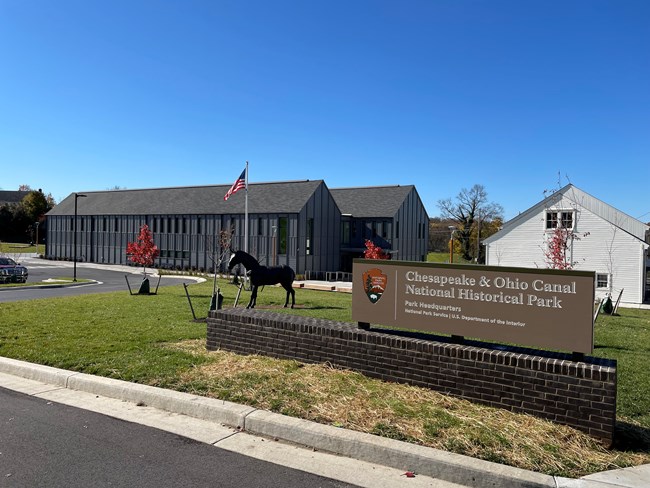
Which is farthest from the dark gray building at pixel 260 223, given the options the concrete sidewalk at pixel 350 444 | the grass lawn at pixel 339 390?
the concrete sidewalk at pixel 350 444

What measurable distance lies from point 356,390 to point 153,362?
3530 millimetres

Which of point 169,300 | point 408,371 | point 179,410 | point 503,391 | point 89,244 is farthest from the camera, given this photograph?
point 89,244

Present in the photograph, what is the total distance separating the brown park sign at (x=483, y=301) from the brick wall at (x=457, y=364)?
0.23 metres

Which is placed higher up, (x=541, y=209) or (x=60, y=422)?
(x=541, y=209)

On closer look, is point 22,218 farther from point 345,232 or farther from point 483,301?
point 483,301

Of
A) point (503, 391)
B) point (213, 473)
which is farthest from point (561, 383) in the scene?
point (213, 473)

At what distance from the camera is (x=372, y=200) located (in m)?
53.8

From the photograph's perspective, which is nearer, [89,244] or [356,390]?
[356,390]

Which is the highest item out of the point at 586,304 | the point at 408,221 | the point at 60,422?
the point at 408,221

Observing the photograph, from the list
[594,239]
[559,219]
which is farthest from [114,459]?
[594,239]

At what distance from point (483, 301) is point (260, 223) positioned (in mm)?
40693

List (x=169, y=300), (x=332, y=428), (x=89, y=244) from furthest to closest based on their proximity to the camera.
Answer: (x=89, y=244) → (x=169, y=300) → (x=332, y=428)

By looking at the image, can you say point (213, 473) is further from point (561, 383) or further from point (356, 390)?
point (561, 383)

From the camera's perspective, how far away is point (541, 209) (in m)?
37.1
